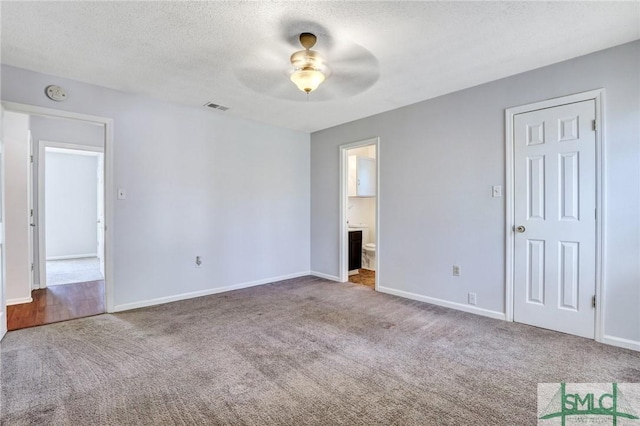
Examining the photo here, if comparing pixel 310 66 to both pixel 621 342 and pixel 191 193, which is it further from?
pixel 621 342

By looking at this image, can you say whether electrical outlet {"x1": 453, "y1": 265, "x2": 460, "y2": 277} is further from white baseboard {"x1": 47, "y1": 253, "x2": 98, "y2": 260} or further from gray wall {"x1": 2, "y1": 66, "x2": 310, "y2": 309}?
white baseboard {"x1": 47, "y1": 253, "x2": 98, "y2": 260}

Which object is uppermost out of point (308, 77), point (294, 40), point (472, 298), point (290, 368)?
point (294, 40)

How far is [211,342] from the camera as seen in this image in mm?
2668

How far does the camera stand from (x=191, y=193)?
159 inches

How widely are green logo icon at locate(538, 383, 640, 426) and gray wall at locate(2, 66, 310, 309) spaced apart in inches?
145

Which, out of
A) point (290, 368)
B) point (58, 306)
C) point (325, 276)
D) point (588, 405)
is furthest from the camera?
point (325, 276)

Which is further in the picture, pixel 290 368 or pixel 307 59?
pixel 307 59

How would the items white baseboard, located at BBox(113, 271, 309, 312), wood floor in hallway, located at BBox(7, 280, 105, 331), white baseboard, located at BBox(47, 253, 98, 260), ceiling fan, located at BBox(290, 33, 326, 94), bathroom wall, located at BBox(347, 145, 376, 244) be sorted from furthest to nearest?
1. white baseboard, located at BBox(47, 253, 98, 260)
2. bathroom wall, located at BBox(347, 145, 376, 244)
3. white baseboard, located at BBox(113, 271, 309, 312)
4. wood floor in hallway, located at BBox(7, 280, 105, 331)
5. ceiling fan, located at BBox(290, 33, 326, 94)

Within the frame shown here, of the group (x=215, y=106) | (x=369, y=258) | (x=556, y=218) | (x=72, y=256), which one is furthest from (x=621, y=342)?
(x=72, y=256)

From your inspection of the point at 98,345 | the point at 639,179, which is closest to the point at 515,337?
the point at 639,179

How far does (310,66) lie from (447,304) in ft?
9.65

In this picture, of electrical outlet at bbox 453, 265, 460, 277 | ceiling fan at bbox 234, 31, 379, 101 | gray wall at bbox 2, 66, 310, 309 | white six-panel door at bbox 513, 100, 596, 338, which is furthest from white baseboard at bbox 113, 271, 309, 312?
white six-panel door at bbox 513, 100, 596, 338

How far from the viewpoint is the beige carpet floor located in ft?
5.76

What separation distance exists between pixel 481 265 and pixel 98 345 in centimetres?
372
